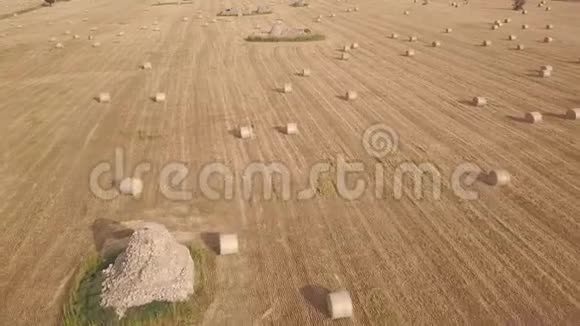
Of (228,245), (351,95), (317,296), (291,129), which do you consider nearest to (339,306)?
(317,296)

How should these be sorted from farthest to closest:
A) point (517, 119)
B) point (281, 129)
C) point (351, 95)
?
point (351, 95), point (281, 129), point (517, 119)

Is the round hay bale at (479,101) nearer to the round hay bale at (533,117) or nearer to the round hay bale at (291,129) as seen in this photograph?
the round hay bale at (533,117)

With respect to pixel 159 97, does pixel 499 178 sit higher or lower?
higher

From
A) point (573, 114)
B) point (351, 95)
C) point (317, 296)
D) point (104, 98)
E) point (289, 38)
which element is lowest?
point (289, 38)

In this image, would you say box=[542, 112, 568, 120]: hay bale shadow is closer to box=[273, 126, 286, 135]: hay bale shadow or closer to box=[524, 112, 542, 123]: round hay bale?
box=[524, 112, 542, 123]: round hay bale

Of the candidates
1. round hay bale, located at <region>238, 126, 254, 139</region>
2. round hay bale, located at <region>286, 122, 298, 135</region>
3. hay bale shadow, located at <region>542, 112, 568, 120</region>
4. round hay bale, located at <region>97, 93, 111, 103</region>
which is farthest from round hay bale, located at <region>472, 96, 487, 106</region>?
round hay bale, located at <region>97, 93, 111, 103</region>

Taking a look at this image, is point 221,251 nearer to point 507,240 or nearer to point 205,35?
point 507,240

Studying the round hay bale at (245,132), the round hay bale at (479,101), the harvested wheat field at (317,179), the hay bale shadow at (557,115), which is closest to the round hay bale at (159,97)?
the harvested wheat field at (317,179)

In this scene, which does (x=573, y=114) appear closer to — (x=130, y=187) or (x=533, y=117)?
(x=533, y=117)
